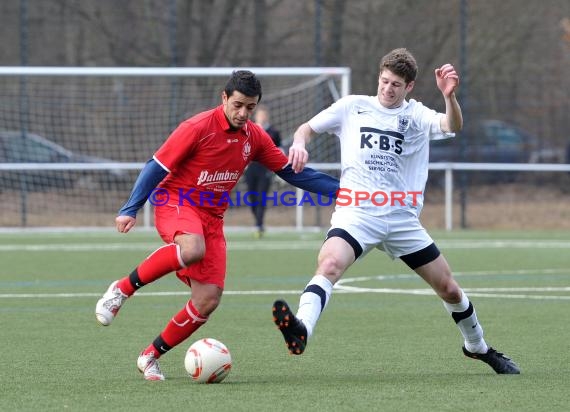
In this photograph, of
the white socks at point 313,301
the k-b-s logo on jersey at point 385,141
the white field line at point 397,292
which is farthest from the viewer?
the white field line at point 397,292

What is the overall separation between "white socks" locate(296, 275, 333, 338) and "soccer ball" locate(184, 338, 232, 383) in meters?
0.49

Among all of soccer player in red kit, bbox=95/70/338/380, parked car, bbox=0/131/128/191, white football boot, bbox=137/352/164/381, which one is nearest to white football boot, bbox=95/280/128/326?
soccer player in red kit, bbox=95/70/338/380

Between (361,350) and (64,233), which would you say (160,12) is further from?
(361,350)

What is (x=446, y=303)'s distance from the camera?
684cm

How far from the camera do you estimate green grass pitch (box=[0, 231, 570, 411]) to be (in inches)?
230

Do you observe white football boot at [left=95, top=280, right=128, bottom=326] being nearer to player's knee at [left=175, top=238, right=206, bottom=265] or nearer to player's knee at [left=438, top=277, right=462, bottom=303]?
player's knee at [left=175, top=238, right=206, bottom=265]

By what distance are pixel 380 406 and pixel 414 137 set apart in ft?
6.11

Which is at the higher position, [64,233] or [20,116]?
[20,116]

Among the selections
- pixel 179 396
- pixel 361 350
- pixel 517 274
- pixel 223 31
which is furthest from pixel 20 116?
pixel 179 396

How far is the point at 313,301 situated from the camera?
6.24 m

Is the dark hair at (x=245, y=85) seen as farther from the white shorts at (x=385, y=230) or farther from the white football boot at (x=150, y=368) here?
the white football boot at (x=150, y=368)

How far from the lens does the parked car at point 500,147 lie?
21.5 m

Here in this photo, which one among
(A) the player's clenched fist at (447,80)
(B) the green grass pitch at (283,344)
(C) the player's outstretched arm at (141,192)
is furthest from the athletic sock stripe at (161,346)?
(A) the player's clenched fist at (447,80)

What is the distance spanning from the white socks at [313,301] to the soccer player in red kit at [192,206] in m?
0.62
